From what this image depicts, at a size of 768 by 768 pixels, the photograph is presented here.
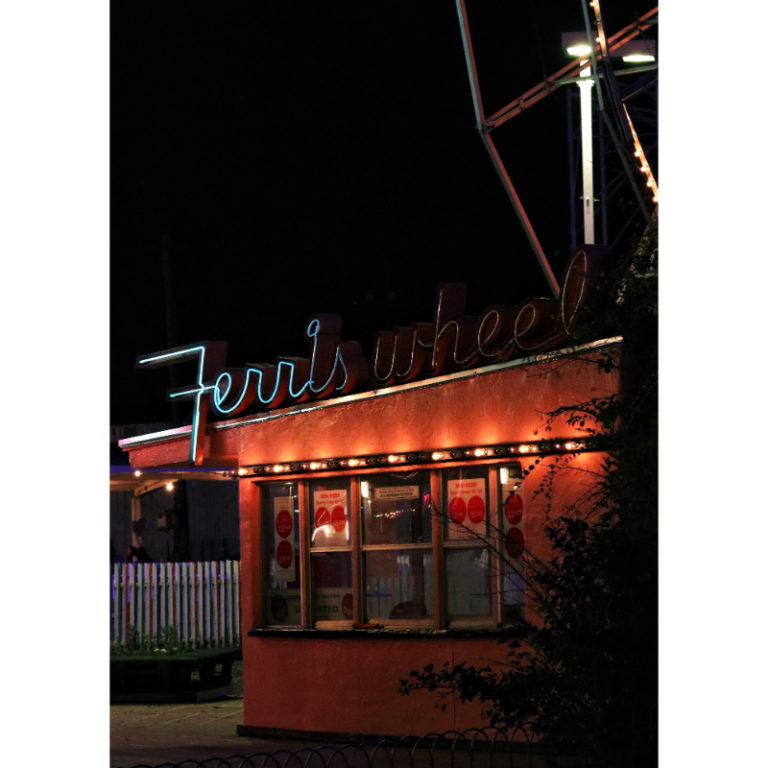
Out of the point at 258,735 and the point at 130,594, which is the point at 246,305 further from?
the point at 258,735

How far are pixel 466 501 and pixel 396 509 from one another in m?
0.75

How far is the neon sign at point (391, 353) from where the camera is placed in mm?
9766

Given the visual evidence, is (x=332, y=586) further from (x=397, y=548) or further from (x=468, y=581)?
(x=468, y=581)

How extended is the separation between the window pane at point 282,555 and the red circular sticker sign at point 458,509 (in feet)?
5.92

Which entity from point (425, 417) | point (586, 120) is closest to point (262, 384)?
point (425, 417)

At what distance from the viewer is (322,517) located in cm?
1205

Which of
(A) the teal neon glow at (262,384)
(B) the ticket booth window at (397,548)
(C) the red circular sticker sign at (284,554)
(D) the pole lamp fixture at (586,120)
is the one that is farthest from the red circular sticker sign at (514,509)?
(D) the pole lamp fixture at (586,120)

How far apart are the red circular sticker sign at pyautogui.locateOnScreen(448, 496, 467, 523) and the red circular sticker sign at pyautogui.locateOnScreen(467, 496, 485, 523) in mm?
45

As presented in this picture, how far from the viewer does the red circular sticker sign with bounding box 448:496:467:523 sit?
11.0 metres

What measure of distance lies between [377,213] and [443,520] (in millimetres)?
21190

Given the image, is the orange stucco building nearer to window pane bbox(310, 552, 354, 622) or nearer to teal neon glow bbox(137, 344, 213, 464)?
window pane bbox(310, 552, 354, 622)

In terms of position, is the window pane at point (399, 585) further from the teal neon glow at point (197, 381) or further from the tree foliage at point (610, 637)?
the tree foliage at point (610, 637)
